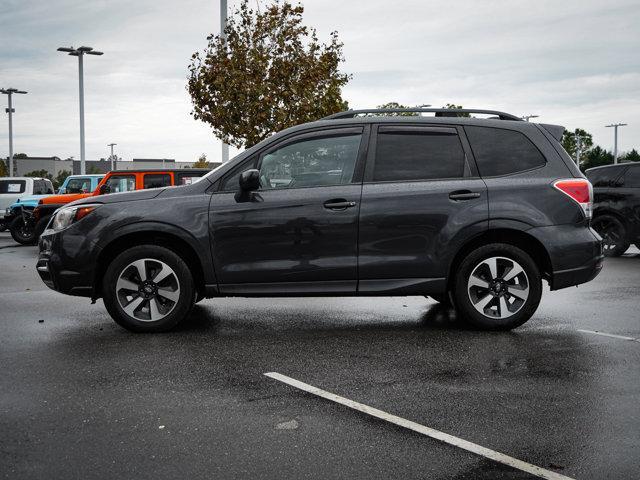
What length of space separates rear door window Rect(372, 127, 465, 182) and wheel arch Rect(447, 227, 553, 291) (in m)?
0.59

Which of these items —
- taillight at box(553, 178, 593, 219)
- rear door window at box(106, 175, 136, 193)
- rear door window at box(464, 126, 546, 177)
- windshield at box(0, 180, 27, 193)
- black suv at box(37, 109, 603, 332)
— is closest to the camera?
black suv at box(37, 109, 603, 332)

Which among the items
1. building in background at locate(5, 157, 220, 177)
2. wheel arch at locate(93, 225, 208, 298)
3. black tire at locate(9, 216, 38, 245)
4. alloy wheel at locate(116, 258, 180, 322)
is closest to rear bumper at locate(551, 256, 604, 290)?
wheel arch at locate(93, 225, 208, 298)

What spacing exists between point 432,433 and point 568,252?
3227 millimetres

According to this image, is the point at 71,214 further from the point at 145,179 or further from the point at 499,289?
the point at 145,179

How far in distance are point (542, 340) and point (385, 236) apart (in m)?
1.57

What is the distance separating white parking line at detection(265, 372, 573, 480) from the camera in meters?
3.46

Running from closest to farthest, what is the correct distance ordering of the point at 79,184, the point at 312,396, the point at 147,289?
the point at 312,396 < the point at 147,289 < the point at 79,184

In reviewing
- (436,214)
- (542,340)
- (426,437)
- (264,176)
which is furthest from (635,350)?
(264,176)

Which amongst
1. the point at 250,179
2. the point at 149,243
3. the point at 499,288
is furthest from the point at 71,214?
the point at 499,288

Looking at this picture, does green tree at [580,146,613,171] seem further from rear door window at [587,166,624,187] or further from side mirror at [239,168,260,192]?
side mirror at [239,168,260,192]

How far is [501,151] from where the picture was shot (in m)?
6.84

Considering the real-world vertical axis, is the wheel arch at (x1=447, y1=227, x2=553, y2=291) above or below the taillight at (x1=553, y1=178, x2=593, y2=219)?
below

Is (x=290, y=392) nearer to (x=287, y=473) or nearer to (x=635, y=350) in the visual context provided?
(x=287, y=473)

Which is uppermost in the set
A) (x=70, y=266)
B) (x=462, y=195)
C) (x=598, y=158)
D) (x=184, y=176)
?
(x=598, y=158)
